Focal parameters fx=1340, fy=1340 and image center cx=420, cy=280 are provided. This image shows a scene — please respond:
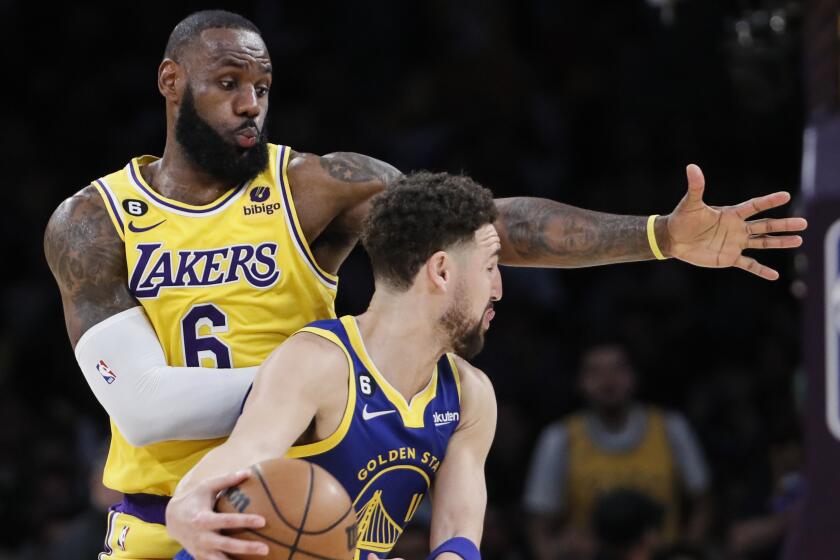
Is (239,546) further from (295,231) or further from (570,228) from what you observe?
(570,228)

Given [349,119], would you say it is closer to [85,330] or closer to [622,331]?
[622,331]

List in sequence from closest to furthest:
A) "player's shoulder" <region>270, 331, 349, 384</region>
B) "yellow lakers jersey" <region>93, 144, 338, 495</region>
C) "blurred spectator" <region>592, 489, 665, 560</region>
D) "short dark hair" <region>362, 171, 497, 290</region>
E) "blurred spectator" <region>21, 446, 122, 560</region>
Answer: "player's shoulder" <region>270, 331, 349, 384</region>
"short dark hair" <region>362, 171, 497, 290</region>
"yellow lakers jersey" <region>93, 144, 338, 495</region>
"blurred spectator" <region>592, 489, 665, 560</region>
"blurred spectator" <region>21, 446, 122, 560</region>

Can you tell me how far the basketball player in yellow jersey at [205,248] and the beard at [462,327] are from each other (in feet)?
1.49

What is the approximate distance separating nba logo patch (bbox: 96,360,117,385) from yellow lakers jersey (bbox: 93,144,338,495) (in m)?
0.19

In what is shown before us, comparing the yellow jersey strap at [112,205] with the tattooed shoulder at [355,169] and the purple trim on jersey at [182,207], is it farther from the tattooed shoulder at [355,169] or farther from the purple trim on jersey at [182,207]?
the tattooed shoulder at [355,169]

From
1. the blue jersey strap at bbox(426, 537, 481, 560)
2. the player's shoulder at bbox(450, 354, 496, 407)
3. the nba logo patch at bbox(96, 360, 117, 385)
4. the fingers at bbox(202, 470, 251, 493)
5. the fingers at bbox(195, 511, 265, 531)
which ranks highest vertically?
the player's shoulder at bbox(450, 354, 496, 407)

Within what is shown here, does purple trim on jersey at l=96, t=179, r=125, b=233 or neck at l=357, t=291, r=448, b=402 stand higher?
purple trim on jersey at l=96, t=179, r=125, b=233

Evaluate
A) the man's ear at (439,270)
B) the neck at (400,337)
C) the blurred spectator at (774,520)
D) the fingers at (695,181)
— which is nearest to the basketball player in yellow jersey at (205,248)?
the fingers at (695,181)

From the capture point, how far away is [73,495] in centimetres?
796

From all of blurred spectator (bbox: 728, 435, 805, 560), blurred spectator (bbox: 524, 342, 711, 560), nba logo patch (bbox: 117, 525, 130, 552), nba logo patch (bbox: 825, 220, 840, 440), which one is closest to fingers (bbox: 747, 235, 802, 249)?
nba logo patch (bbox: 825, 220, 840, 440)

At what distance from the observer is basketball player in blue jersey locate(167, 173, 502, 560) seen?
352cm

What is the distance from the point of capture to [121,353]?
378 centimetres

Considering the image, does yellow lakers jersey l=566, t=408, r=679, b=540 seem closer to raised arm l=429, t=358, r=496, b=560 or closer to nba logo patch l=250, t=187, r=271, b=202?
raised arm l=429, t=358, r=496, b=560

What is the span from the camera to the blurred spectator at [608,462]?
24.3 feet
